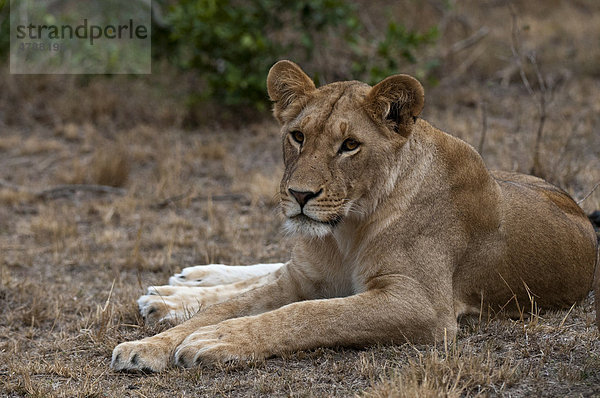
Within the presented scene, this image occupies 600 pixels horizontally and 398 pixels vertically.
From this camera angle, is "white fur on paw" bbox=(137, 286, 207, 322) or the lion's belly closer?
the lion's belly

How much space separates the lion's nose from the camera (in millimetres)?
3494

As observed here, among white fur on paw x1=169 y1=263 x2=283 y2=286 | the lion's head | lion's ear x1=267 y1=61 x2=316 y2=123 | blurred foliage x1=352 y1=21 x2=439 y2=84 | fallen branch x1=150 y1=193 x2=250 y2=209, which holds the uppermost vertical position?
blurred foliage x1=352 y1=21 x2=439 y2=84

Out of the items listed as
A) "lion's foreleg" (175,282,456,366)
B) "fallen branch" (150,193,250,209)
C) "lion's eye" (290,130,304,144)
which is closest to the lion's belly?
"lion's foreleg" (175,282,456,366)

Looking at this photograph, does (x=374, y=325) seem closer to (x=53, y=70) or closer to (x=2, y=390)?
(x=2, y=390)

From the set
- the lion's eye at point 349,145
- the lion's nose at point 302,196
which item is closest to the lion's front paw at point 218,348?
the lion's nose at point 302,196

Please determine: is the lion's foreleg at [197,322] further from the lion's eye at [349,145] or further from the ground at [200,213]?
the lion's eye at [349,145]

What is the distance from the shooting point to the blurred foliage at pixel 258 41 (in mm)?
8953

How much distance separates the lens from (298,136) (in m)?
3.75

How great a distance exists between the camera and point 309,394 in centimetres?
321

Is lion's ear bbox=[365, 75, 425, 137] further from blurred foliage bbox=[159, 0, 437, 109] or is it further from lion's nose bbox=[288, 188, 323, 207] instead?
blurred foliage bbox=[159, 0, 437, 109]

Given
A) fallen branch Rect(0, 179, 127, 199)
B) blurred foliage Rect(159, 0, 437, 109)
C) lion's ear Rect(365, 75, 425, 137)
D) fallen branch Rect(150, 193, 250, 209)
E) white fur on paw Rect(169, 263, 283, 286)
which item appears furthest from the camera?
blurred foliage Rect(159, 0, 437, 109)

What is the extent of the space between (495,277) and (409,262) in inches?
21.5

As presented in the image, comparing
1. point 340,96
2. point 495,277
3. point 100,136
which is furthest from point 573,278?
point 100,136

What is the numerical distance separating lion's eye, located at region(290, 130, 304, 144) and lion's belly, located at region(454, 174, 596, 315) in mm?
983
